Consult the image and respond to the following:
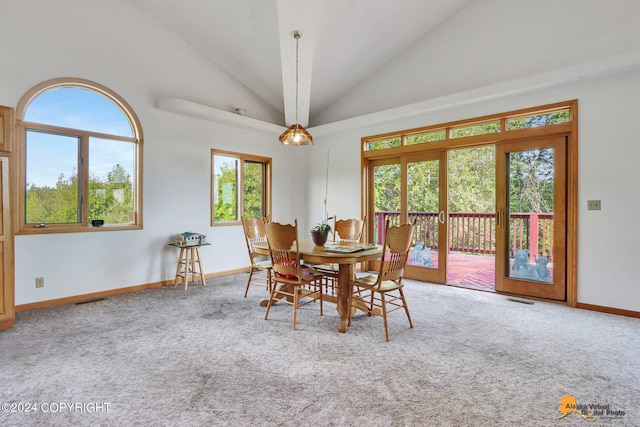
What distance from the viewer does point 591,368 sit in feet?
7.26

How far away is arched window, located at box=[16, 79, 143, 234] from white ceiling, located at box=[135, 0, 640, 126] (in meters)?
1.63

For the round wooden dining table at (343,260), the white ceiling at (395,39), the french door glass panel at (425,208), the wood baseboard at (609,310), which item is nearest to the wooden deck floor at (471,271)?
the french door glass panel at (425,208)

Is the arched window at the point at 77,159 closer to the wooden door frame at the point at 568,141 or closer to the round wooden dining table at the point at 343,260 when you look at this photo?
the round wooden dining table at the point at 343,260

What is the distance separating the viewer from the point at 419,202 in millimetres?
5039

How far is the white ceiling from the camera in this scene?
347 centimetres

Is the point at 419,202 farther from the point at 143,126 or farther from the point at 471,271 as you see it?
the point at 143,126

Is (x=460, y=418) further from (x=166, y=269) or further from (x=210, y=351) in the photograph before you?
(x=166, y=269)

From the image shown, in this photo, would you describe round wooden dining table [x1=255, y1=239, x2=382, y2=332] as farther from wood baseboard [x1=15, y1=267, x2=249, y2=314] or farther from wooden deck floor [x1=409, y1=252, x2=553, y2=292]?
wood baseboard [x1=15, y1=267, x2=249, y2=314]

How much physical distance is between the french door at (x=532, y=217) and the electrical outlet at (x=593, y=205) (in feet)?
0.75

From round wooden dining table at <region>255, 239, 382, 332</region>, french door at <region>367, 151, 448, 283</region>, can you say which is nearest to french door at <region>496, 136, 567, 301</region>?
french door at <region>367, 151, 448, 283</region>

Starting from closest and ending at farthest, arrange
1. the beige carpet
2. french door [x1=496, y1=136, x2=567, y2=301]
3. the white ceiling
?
the beige carpet, the white ceiling, french door [x1=496, y1=136, x2=567, y2=301]

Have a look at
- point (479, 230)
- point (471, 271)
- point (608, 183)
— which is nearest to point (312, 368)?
point (608, 183)

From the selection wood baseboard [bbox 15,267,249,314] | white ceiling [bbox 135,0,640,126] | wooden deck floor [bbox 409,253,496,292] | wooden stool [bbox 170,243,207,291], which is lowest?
wood baseboard [bbox 15,267,249,314]

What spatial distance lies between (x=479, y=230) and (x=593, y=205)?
2.91 metres
